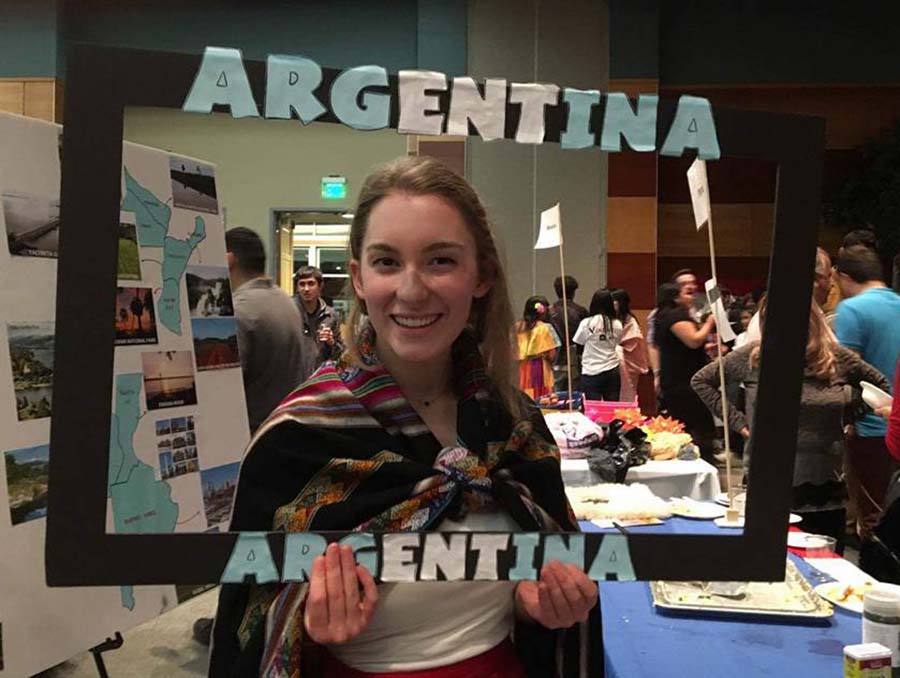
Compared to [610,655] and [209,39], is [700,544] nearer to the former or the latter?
[610,655]

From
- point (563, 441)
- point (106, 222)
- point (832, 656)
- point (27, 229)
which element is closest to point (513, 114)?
point (106, 222)

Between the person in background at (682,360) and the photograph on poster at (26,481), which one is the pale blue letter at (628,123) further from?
the person in background at (682,360)

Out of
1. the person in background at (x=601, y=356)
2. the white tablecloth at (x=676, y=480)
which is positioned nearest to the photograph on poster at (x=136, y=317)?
the white tablecloth at (x=676, y=480)

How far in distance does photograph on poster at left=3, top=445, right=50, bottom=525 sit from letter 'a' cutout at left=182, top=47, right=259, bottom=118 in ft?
4.33

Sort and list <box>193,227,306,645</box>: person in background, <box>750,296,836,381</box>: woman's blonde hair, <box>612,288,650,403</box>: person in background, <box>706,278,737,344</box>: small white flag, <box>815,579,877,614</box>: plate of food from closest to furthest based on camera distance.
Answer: <box>815,579,877,614</box>: plate of food, <box>706,278,737,344</box>: small white flag, <box>193,227,306,645</box>: person in background, <box>750,296,836,381</box>: woman's blonde hair, <box>612,288,650,403</box>: person in background

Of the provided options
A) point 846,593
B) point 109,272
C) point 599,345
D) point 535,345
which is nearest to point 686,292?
point 599,345

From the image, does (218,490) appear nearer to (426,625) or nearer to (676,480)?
(426,625)

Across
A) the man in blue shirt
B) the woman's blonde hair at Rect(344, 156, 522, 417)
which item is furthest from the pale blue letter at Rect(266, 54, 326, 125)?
the man in blue shirt

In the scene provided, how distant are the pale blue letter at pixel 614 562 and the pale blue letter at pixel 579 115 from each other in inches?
17.7

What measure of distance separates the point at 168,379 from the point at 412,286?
1.24 m

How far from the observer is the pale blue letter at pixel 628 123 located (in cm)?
89

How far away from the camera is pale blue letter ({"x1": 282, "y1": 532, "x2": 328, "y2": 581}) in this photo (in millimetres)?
882

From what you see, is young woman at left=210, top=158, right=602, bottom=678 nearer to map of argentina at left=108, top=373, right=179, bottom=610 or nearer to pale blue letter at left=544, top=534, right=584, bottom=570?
pale blue letter at left=544, top=534, right=584, bottom=570

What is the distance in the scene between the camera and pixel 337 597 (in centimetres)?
87
